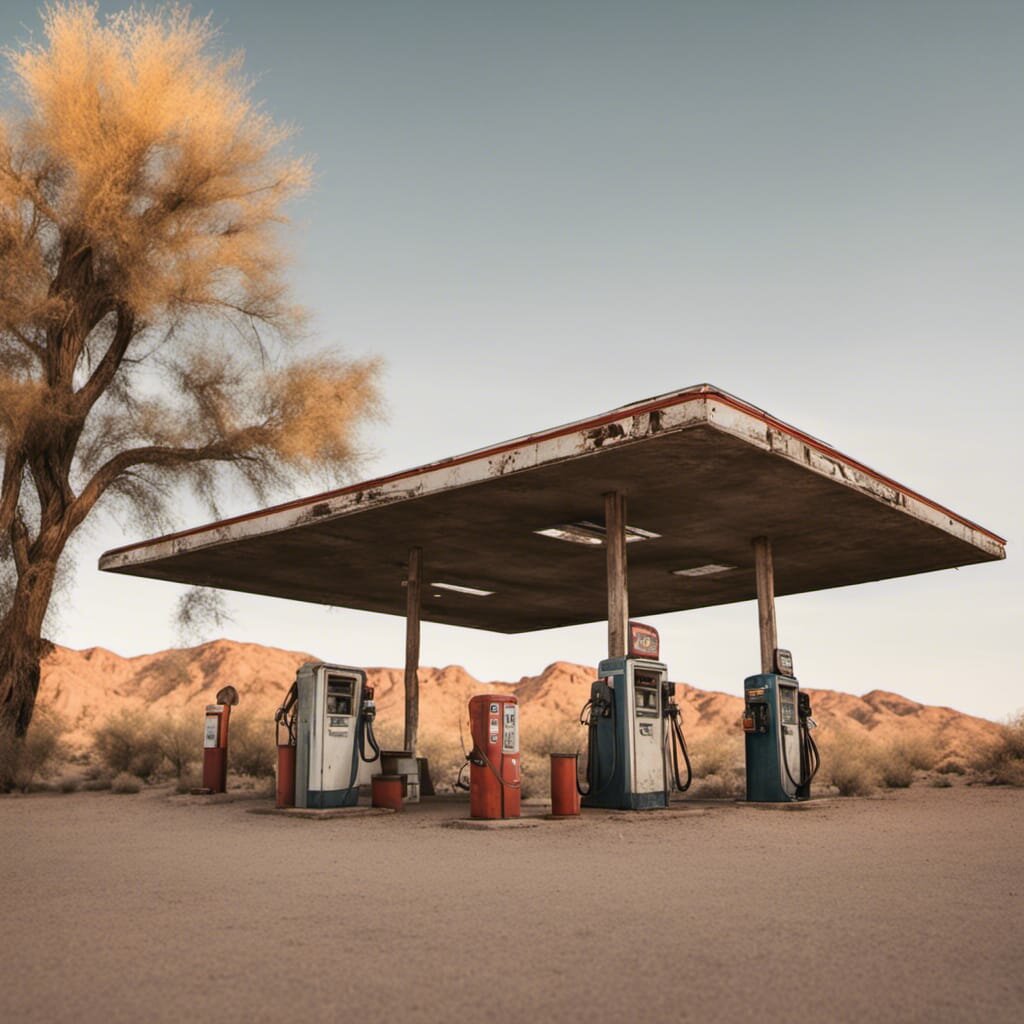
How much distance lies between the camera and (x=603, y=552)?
59.2 feet

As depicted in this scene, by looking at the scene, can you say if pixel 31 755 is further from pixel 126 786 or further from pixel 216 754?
pixel 216 754

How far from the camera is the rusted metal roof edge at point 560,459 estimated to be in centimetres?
1077

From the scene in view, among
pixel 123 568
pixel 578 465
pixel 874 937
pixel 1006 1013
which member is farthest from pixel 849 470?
pixel 123 568

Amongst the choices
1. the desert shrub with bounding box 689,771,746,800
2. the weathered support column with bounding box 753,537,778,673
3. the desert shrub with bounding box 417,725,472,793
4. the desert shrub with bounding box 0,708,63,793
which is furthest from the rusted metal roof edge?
the desert shrub with bounding box 417,725,472,793

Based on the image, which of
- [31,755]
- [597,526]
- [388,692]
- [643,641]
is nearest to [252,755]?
[31,755]

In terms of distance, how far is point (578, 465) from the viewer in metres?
12.3

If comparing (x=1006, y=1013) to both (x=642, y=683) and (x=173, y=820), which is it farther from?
(x=173, y=820)

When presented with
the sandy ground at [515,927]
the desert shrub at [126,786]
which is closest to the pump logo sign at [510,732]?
the sandy ground at [515,927]

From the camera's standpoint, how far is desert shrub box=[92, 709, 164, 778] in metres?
21.7

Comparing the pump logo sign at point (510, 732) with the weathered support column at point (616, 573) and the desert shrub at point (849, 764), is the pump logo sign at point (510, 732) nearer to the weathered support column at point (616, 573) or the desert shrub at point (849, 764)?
the weathered support column at point (616, 573)

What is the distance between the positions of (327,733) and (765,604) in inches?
282

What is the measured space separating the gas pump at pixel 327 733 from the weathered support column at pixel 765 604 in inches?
244

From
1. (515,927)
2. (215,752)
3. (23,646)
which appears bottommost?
(515,927)

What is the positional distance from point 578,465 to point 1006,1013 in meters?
8.90
